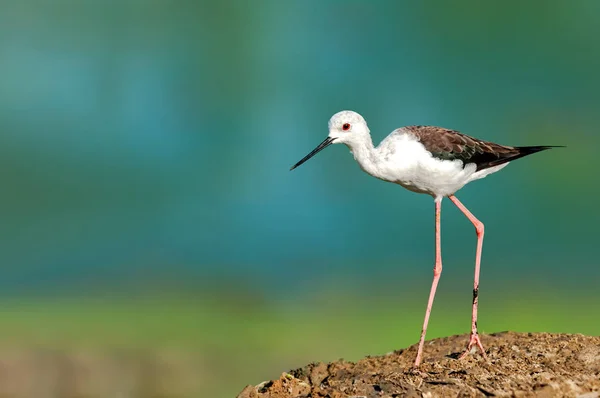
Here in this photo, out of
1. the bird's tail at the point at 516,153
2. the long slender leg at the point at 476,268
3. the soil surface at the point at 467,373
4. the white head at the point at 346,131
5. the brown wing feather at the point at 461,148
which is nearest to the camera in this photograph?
the soil surface at the point at 467,373

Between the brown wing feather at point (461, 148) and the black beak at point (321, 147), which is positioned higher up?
the brown wing feather at point (461, 148)

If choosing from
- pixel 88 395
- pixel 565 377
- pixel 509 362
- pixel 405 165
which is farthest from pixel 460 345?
pixel 88 395

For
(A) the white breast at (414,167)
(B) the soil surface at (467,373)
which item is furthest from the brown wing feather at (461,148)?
(B) the soil surface at (467,373)

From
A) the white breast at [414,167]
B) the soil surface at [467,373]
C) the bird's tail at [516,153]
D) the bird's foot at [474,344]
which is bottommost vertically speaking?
the soil surface at [467,373]

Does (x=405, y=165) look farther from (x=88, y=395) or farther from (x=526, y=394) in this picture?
(x=88, y=395)

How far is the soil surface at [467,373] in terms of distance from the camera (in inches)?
297

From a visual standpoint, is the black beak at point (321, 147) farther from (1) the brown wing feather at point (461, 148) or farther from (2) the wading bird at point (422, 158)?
(1) the brown wing feather at point (461, 148)

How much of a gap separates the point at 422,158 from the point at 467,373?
284 cm

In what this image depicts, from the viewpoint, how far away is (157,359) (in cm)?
1520

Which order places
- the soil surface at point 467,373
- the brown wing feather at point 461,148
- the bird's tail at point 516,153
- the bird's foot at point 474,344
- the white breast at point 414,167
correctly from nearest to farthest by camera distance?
the soil surface at point 467,373 → the white breast at point 414,167 → the brown wing feather at point 461,148 → the bird's foot at point 474,344 → the bird's tail at point 516,153

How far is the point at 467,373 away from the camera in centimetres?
816

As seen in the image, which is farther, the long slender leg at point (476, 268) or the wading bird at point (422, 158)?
the long slender leg at point (476, 268)

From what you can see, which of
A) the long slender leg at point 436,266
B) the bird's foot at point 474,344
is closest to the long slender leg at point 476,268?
the bird's foot at point 474,344

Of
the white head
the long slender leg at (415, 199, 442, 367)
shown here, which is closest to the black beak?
the white head
